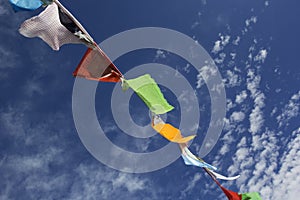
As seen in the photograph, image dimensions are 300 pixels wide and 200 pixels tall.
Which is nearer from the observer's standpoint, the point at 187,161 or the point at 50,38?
the point at 50,38

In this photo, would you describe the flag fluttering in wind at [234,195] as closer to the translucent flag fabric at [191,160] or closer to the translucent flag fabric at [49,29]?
the translucent flag fabric at [191,160]

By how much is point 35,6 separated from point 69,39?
902 mm

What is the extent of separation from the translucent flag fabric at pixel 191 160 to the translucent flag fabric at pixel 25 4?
4.96 meters

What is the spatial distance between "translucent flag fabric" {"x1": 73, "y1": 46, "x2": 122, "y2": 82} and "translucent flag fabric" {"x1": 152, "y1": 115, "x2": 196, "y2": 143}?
1620mm

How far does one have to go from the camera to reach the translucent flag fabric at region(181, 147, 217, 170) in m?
8.52

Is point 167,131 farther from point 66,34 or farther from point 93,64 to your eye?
point 66,34

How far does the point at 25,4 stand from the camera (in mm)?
6426

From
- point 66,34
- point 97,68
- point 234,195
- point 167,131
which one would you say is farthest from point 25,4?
point 234,195

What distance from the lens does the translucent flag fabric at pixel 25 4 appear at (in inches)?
249

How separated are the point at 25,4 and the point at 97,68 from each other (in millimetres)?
2024

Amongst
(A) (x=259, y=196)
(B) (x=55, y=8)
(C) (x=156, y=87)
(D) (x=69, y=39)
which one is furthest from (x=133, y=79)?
(A) (x=259, y=196)

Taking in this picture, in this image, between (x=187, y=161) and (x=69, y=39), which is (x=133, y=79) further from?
(x=187, y=161)

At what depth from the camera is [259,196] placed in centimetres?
900

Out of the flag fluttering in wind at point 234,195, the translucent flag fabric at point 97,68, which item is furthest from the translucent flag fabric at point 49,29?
the flag fluttering in wind at point 234,195
